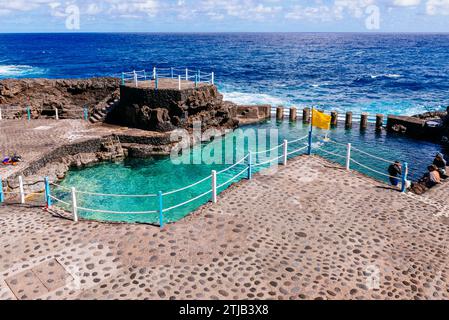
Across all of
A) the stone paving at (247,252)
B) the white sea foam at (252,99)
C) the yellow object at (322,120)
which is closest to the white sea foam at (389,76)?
the white sea foam at (252,99)

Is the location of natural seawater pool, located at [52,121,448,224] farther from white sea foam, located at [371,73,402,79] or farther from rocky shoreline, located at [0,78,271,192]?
white sea foam, located at [371,73,402,79]

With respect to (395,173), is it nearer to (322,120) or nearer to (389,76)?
(322,120)

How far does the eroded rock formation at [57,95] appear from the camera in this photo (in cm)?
3019

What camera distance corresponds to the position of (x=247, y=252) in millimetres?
9703

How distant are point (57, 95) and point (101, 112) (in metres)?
8.01

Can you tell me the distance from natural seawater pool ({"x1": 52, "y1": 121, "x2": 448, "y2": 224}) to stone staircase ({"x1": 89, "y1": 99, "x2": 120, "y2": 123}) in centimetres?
588

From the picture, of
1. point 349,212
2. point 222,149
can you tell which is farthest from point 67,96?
point 349,212

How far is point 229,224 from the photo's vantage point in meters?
11.0

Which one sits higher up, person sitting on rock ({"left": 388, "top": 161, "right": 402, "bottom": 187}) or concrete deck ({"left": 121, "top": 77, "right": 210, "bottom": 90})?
concrete deck ({"left": 121, "top": 77, "right": 210, "bottom": 90})

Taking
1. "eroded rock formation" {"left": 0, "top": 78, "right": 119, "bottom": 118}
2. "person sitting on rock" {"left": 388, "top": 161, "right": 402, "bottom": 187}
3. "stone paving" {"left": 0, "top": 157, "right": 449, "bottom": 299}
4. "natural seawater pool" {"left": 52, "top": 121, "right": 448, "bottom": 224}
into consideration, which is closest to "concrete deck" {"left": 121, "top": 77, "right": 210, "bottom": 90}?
"eroded rock formation" {"left": 0, "top": 78, "right": 119, "bottom": 118}

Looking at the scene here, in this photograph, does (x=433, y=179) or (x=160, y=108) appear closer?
(x=433, y=179)

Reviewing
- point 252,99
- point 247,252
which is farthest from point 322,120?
point 252,99

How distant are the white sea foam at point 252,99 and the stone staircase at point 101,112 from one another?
63.6 feet

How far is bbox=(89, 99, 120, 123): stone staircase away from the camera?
27.7 m
